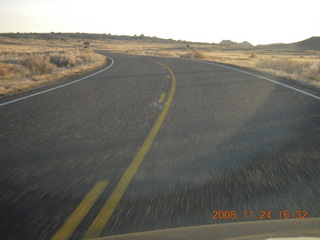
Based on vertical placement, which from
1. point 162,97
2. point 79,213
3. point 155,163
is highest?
point 79,213

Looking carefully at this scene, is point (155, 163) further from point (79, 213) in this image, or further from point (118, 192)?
point (79, 213)

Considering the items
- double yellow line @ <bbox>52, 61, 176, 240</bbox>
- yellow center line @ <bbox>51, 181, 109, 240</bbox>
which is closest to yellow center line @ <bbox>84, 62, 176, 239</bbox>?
double yellow line @ <bbox>52, 61, 176, 240</bbox>

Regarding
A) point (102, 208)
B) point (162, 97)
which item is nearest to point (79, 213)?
point (102, 208)

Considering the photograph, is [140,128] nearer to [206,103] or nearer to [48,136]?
[48,136]

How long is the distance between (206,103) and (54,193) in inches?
227

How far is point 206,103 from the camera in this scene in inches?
334

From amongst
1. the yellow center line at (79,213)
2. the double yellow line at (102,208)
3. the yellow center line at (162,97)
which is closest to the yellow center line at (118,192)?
the double yellow line at (102,208)

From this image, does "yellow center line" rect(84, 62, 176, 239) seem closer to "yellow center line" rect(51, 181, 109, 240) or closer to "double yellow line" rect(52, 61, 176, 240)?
"double yellow line" rect(52, 61, 176, 240)

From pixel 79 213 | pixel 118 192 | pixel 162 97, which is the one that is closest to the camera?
pixel 79 213

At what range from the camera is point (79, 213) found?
9.93ft

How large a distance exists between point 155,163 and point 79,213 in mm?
1495

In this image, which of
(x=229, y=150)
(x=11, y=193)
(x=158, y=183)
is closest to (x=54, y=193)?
(x=11, y=193)

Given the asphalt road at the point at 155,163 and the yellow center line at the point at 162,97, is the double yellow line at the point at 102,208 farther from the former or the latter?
the yellow center line at the point at 162,97

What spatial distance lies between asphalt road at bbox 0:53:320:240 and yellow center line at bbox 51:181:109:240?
3 cm
